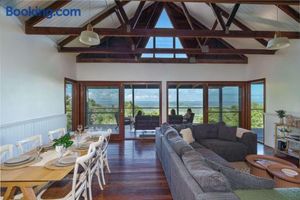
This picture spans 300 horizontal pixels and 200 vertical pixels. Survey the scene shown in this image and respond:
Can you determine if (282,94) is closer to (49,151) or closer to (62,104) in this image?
(49,151)

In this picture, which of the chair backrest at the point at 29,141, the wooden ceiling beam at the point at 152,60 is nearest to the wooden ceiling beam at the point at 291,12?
the wooden ceiling beam at the point at 152,60

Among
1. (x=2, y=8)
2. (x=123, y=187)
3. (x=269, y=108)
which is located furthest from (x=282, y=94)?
(x=2, y=8)

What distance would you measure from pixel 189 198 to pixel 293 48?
17.2 ft

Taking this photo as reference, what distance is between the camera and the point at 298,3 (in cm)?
351

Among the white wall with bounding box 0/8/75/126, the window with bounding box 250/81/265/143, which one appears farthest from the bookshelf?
the white wall with bounding box 0/8/75/126

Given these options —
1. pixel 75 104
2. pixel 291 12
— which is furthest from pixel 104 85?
pixel 291 12

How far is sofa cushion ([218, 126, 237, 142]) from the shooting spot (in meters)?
4.89

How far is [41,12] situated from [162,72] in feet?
14.0

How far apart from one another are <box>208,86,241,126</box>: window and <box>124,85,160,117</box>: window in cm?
202

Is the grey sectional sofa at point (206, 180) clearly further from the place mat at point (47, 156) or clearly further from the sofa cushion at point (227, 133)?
the sofa cushion at point (227, 133)

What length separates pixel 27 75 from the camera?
4.05m

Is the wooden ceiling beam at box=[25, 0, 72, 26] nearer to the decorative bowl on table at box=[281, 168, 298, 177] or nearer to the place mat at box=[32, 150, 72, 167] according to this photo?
the place mat at box=[32, 150, 72, 167]

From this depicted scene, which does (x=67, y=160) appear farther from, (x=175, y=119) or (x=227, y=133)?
(x=175, y=119)

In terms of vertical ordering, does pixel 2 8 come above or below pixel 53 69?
above
